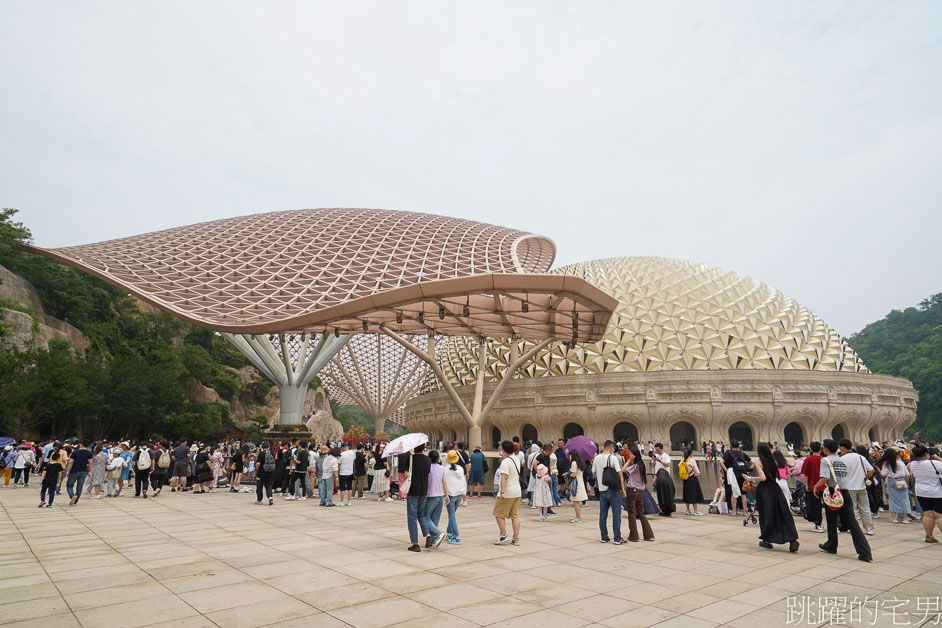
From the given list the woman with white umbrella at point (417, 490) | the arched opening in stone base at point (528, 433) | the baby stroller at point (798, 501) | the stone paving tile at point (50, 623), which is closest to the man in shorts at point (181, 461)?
the woman with white umbrella at point (417, 490)

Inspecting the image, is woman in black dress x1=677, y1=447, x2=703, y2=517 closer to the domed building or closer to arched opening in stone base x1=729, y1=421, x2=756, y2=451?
the domed building

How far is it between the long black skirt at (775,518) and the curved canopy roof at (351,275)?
946 cm

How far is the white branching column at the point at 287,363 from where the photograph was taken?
3123 centimetres

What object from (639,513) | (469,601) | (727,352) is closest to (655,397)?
(727,352)

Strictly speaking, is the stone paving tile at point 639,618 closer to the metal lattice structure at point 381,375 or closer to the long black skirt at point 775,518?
the long black skirt at point 775,518

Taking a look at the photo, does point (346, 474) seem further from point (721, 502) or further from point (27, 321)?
point (27, 321)

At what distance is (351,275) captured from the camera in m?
31.1

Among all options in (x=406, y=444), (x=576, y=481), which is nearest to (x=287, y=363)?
(x=576, y=481)

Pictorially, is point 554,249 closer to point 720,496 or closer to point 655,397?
point 655,397

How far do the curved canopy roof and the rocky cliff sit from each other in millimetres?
4101

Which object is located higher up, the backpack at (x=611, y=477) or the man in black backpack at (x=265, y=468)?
the backpack at (x=611, y=477)

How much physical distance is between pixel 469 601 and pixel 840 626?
3617mm

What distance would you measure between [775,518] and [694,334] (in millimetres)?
27512
